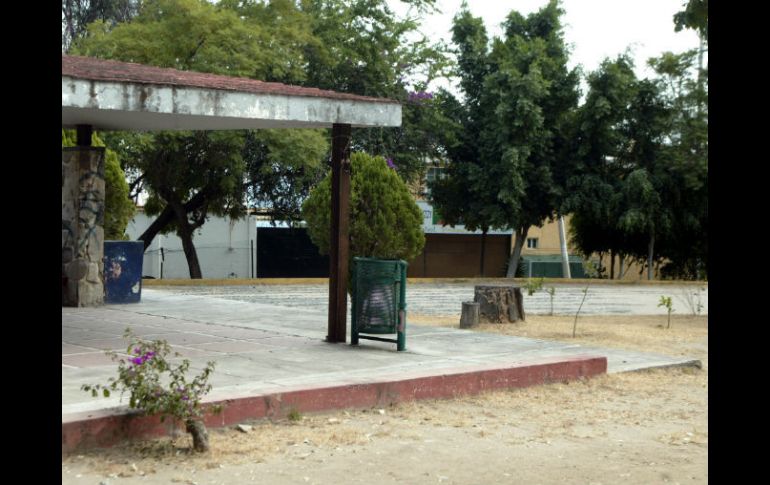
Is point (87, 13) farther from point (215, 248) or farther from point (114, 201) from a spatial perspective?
point (114, 201)

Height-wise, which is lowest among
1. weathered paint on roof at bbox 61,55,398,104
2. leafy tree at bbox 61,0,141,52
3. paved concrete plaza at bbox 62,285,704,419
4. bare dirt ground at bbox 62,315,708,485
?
bare dirt ground at bbox 62,315,708,485

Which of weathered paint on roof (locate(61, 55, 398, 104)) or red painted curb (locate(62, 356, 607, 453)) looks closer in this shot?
red painted curb (locate(62, 356, 607, 453))

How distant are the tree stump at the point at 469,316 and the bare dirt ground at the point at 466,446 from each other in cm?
442

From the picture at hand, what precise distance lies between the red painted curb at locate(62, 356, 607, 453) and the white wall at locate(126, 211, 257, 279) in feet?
84.8

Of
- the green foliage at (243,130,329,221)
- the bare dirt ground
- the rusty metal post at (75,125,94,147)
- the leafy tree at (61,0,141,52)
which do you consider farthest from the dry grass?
the leafy tree at (61,0,141,52)

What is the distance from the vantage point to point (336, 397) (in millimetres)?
7887

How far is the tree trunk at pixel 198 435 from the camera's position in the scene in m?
6.37

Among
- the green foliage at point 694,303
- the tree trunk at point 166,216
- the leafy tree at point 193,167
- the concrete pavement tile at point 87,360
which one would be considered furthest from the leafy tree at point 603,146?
the concrete pavement tile at point 87,360

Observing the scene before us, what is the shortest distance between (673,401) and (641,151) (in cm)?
2335

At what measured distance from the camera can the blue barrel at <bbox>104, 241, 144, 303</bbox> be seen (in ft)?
50.5

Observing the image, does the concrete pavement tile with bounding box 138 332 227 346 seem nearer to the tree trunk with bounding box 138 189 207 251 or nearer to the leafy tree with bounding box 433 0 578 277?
the tree trunk with bounding box 138 189 207 251

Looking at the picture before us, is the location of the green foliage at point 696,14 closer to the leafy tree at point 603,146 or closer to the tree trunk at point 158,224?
the leafy tree at point 603,146

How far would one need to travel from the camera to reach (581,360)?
9875mm
